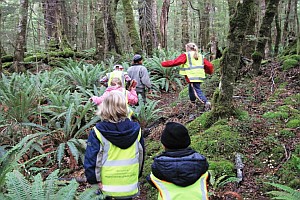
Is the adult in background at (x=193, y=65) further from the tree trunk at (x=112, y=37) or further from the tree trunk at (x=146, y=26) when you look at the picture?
the tree trunk at (x=112, y=37)

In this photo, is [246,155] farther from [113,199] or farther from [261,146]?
[113,199]

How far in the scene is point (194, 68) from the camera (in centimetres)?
709

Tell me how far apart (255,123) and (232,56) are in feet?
3.78

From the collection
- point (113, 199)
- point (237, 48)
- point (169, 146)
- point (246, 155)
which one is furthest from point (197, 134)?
point (169, 146)

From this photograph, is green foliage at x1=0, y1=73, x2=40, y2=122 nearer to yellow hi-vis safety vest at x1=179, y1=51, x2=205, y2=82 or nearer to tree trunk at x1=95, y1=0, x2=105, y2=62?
yellow hi-vis safety vest at x1=179, y1=51, x2=205, y2=82

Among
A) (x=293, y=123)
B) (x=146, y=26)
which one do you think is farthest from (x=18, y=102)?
(x=146, y=26)

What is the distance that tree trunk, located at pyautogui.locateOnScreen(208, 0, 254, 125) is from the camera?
530 cm

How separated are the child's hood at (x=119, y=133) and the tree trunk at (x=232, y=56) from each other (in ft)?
7.77

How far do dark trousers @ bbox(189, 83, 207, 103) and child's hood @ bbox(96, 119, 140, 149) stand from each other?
3.65m

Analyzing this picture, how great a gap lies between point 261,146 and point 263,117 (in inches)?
38.2

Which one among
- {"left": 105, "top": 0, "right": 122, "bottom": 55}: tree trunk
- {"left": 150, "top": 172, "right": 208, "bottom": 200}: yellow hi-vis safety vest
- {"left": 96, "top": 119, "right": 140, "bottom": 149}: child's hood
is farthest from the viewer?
{"left": 105, "top": 0, "right": 122, "bottom": 55}: tree trunk

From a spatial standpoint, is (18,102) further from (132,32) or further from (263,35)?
(132,32)

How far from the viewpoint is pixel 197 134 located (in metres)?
5.40

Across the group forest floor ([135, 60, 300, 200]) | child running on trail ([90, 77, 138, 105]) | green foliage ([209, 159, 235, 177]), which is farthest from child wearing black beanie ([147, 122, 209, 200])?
child running on trail ([90, 77, 138, 105])
